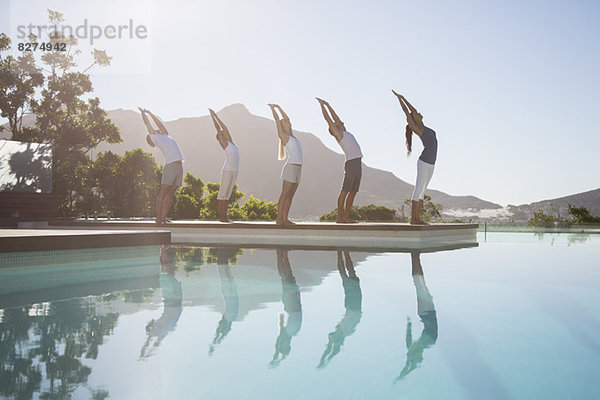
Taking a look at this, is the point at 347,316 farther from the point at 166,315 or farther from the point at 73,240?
the point at 73,240

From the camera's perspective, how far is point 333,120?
12320mm

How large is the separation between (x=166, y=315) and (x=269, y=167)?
320 feet

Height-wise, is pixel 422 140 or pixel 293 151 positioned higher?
pixel 422 140

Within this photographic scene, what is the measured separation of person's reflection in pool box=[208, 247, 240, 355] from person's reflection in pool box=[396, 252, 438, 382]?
1.26 meters

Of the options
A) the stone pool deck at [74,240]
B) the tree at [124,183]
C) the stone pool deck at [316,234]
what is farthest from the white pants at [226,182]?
the tree at [124,183]

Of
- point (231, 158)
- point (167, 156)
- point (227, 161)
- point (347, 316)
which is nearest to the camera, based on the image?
point (347, 316)

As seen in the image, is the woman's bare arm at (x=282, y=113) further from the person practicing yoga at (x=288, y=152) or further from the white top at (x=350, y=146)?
the white top at (x=350, y=146)

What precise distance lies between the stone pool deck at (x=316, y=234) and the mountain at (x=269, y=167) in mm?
68932

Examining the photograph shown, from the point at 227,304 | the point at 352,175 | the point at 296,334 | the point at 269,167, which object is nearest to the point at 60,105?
the point at 352,175

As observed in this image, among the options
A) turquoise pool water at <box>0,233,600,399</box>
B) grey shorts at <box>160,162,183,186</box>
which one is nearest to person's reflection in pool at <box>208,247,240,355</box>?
turquoise pool water at <box>0,233,600,399</box>

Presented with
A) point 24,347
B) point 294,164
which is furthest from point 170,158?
point 24,347

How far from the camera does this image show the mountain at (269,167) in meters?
90.4

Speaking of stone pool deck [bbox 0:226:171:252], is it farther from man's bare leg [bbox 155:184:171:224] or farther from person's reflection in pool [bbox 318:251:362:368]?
man's bare leg [bbox 155:184:171:224]

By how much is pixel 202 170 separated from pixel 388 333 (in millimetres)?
94812
